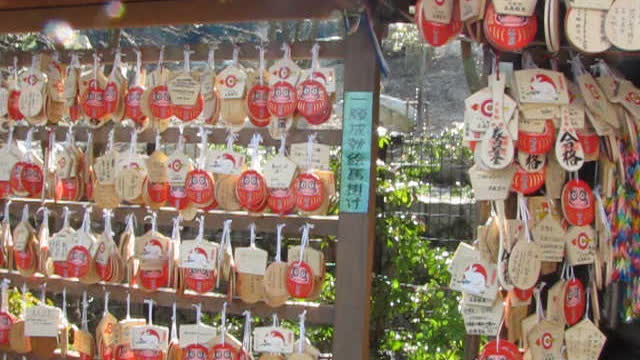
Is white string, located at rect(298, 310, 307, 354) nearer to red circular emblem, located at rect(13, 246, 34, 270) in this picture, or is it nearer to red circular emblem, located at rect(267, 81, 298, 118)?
red circular emblem, located at rect(267, 81, 298, 118)

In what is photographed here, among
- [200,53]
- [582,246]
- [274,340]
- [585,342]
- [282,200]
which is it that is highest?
[200,53]


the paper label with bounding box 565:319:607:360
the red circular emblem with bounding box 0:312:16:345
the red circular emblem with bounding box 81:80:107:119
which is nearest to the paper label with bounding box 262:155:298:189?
the red circular emblem with bounding box 81:80:107:119

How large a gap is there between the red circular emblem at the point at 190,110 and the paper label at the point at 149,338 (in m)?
0.90

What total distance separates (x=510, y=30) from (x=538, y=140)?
39 cm

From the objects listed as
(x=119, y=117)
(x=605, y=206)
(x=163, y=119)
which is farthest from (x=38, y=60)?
(x=605, y=206)

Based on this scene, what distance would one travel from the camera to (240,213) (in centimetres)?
326

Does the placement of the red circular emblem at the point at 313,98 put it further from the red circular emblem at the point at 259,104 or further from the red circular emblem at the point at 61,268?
the red circular emblem at the point at 61,268

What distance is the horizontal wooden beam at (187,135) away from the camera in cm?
310

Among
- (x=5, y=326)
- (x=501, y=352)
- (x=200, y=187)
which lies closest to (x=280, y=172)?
(x=200, y=187)

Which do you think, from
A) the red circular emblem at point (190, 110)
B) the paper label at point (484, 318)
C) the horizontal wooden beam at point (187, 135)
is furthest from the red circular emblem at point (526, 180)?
the red circular emblem at point (190, 110)

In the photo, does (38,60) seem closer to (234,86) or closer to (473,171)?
(234,86)

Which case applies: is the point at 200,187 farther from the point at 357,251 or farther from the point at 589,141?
the point at 589,141

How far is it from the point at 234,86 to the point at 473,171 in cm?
110

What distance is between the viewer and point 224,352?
3148 mm
